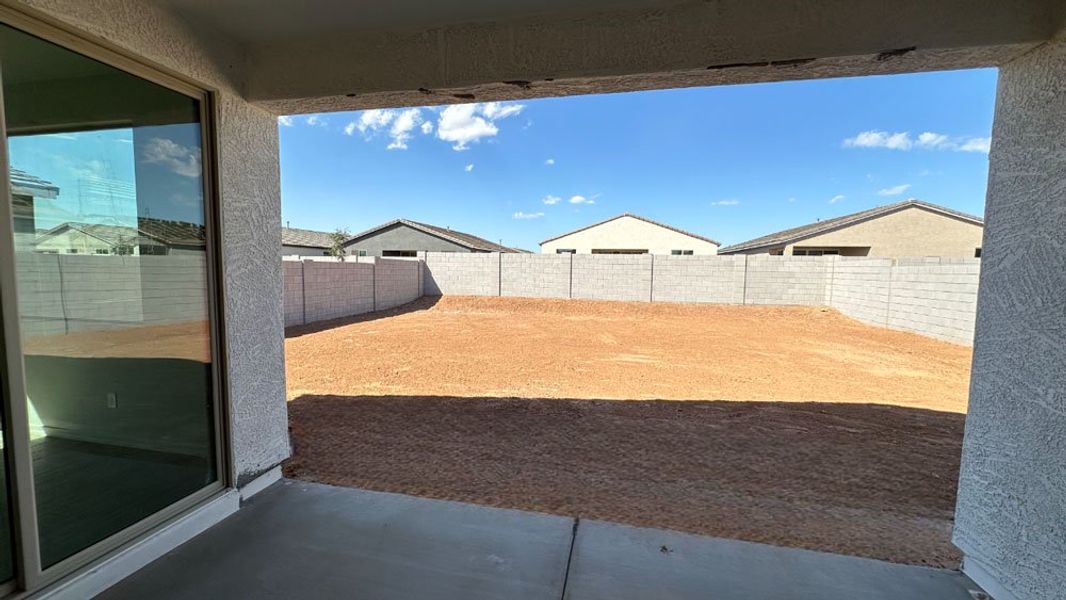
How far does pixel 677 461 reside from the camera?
3.64 metres

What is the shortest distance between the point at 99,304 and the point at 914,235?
89.8ft

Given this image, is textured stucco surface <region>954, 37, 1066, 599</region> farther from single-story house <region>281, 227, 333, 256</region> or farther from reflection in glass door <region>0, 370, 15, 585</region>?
single-story house <region>281, 227, 333, 256</region>

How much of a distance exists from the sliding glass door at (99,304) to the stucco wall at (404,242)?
898 inches

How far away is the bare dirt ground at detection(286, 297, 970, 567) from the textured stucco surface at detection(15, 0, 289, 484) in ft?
2.15

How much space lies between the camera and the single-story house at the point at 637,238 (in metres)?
26.5

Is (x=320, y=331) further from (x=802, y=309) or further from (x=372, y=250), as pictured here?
(x=372, y=250)

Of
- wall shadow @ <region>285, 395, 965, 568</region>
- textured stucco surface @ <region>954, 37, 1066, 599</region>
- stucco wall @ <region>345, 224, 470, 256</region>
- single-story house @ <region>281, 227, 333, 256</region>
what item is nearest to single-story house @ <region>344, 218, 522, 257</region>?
stucco wall @ <region>345, 224, 470, 256</region>

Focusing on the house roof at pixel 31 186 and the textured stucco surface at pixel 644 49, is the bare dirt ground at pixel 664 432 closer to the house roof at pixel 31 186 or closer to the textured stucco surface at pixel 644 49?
the house roof at pixel 31 186

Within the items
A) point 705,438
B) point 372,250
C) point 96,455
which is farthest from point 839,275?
point 372,250

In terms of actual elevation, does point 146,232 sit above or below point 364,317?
above

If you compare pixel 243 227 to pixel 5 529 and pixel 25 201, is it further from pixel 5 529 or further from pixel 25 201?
pixel 5 529

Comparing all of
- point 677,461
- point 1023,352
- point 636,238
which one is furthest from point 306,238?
point 1023,352

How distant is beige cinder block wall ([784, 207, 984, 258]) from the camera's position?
789 inches

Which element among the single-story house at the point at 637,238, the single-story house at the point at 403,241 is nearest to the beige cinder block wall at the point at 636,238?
the single-story house at the point at 637,238
